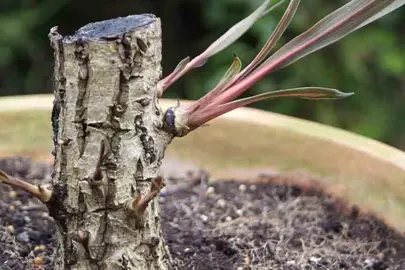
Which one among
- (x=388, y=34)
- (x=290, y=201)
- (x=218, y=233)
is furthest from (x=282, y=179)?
(x=388, y=34)

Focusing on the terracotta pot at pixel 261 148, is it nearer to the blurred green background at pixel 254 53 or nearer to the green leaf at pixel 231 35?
the green leaf at pixel 231 35

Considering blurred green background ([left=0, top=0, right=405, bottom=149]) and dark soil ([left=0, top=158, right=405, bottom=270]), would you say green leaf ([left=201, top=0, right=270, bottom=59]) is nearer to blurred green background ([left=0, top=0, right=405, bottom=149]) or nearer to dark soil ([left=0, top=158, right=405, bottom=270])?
dark soil ([left=0, top=158, right=405, bottom=270])

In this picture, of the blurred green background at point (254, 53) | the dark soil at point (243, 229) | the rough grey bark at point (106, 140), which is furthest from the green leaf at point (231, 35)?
the blurred green background at point (254, 53)

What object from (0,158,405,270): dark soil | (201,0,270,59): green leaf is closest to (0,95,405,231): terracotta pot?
(0,158,405,270): dark soil

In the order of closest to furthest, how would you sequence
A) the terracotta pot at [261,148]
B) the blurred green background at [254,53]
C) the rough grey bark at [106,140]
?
the rough grey bark at [106,140]
the terracotta pot at [261,148]
the blurred green background at [254,53]

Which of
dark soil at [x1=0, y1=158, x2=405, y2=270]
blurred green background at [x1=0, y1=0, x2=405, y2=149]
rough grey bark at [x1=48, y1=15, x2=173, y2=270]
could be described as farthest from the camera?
blurred green background at [x1=0, y1=0, x2=405, y2=149]

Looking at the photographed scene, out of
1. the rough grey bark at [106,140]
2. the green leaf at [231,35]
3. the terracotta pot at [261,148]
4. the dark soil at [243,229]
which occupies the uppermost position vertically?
the green leaf at [231,35]

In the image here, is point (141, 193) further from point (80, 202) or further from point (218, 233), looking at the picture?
point (218, 233)
